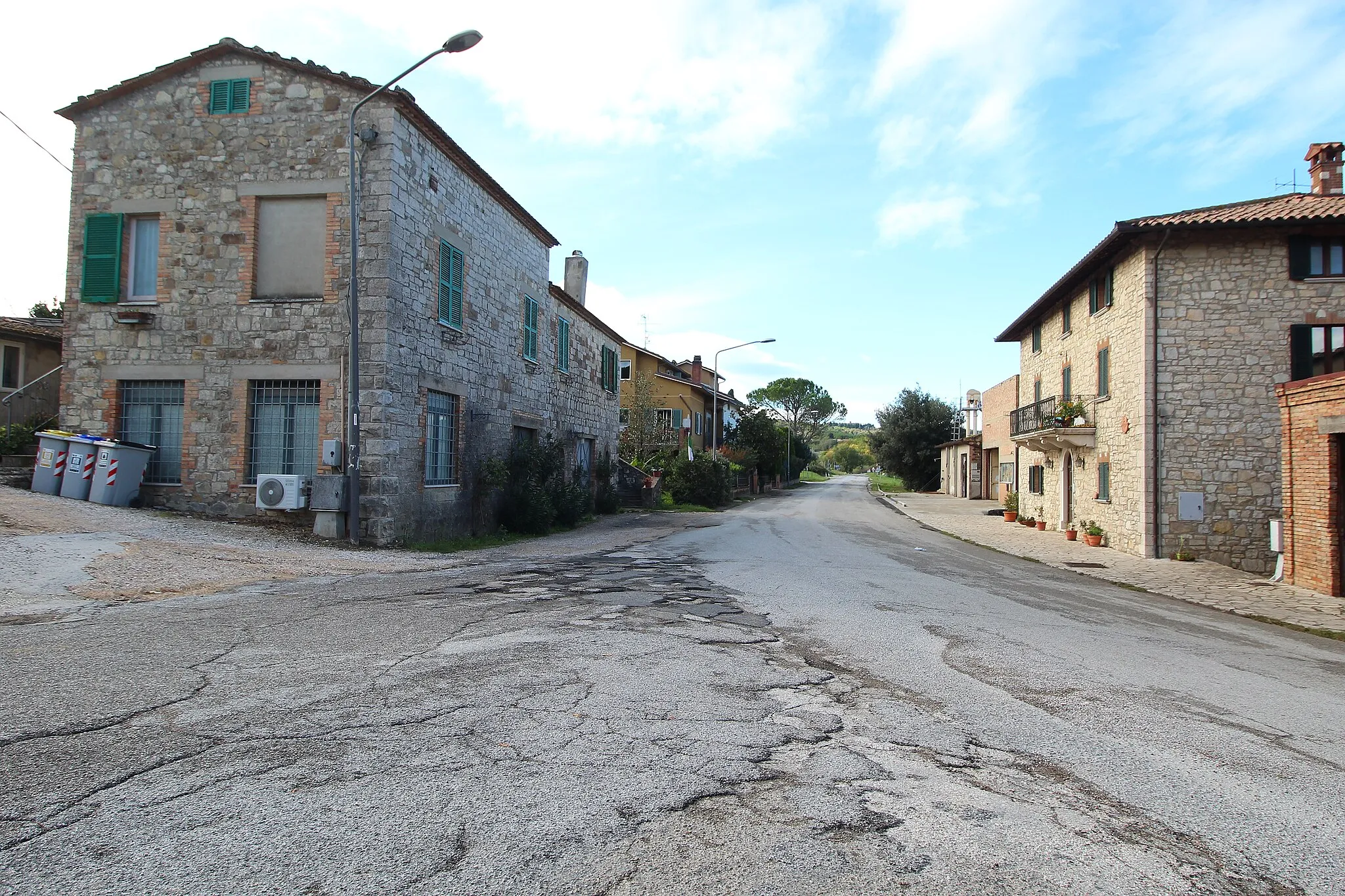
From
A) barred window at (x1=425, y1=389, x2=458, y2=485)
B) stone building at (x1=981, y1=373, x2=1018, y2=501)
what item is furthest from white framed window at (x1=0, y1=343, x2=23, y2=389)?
stone building at (x1=981, y1=373, x2=1018, y2=501)

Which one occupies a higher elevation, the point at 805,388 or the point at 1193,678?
the point at 805,388

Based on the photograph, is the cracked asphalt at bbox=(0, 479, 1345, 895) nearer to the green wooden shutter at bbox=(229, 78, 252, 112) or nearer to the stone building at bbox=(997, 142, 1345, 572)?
the green wooden shutter at bbox=(229, 78, 252, 112)

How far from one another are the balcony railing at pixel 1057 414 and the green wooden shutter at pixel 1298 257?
511 cm

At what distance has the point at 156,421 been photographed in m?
13.9

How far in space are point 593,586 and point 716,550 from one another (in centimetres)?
563

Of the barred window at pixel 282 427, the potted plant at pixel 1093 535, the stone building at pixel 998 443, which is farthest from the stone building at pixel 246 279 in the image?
the stone building at pixel 998 443

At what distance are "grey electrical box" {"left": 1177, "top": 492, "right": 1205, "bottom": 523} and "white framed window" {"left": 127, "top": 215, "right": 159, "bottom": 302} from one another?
2061 centimetres

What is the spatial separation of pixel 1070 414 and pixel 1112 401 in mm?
2138

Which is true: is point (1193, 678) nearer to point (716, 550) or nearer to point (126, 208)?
point (716, 550)

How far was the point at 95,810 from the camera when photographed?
123 inches

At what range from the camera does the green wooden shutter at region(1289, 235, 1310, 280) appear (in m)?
16.8

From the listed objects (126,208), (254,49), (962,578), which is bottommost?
(962,578)

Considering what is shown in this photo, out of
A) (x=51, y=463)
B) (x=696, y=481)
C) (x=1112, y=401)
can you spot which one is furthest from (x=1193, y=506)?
(x=51, y=463)

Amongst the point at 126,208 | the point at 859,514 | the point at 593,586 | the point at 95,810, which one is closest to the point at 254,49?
the point at 126,208
